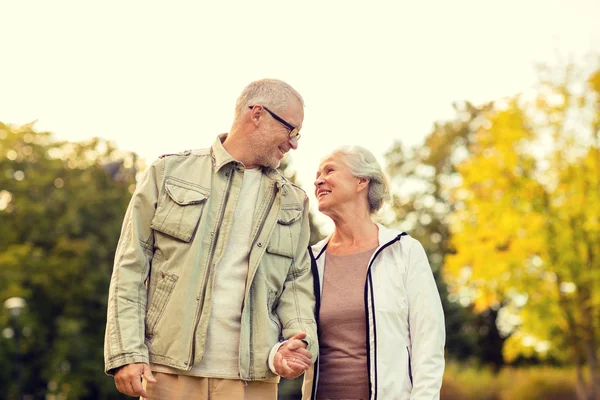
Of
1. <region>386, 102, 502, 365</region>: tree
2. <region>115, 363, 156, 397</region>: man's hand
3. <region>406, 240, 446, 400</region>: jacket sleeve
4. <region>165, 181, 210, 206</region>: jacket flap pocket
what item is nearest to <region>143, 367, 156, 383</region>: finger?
<region>115, 363, 156, 397</region>: man's hand

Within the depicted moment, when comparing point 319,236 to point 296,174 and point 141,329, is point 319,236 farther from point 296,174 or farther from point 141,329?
point 141,329

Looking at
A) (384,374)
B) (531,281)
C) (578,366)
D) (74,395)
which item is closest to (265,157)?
(384,374)

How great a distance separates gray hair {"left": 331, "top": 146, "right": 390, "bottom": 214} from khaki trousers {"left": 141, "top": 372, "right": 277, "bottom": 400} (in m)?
1.64

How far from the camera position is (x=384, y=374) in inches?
172

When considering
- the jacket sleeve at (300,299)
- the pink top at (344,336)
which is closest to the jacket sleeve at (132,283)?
the jacket sleeve at (300,299)

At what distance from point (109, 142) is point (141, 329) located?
27.8 metres

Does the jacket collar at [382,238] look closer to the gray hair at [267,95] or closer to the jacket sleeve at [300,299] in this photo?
the jacket sleeve at [300,299]

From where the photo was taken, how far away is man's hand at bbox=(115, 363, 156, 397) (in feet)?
11.9

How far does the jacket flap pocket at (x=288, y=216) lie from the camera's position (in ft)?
13.8

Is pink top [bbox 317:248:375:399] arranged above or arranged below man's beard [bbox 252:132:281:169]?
below

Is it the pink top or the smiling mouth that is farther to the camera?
the smiling mouth

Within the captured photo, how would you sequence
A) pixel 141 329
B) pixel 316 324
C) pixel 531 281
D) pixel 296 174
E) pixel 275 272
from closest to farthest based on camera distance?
1. pixel 141 329
2. pixel 275 272
3. pixel 316 324
4. pixel 531 281
5. pixel 296 174

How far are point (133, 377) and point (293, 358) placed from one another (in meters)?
0.73

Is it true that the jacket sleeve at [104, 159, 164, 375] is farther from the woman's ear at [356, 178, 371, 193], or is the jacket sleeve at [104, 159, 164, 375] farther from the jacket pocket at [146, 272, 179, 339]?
the woman's ear at [356, 178, 371, 193]
